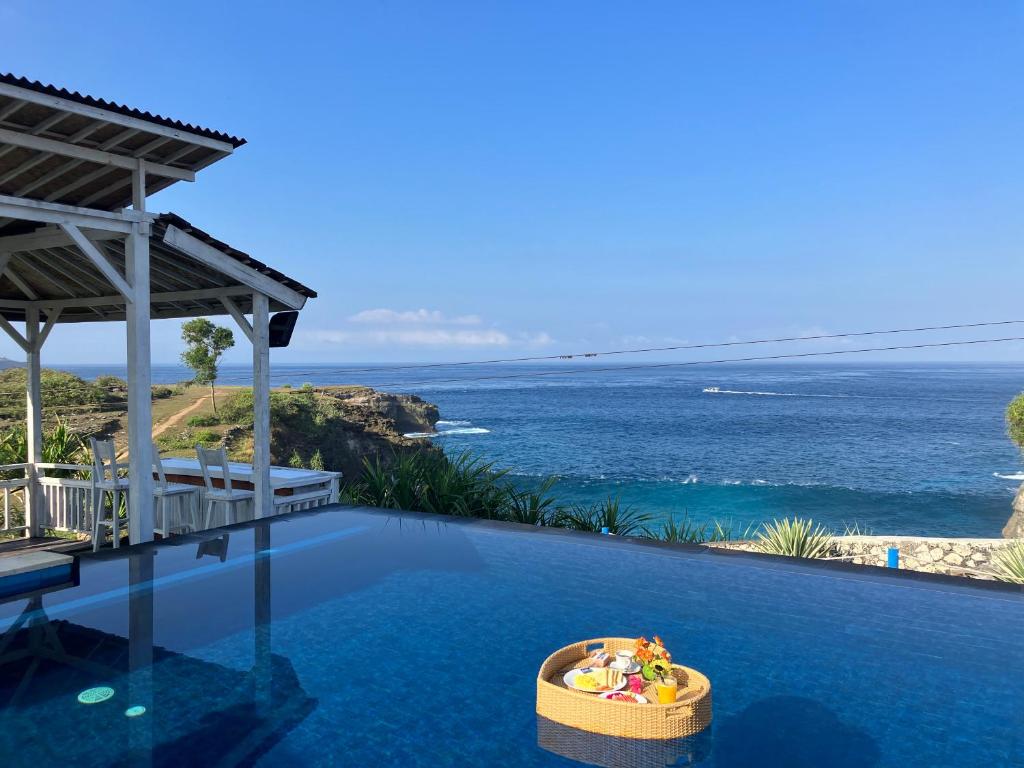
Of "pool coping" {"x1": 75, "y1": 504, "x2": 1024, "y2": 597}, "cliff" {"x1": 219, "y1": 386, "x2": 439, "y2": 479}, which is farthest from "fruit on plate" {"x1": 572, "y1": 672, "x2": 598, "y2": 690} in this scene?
"cliff" {"x1": 219, "y1": 386, "x2": 439, "y2": 479}

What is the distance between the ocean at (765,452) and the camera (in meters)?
25.8

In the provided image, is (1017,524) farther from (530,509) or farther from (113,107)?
(113,107)

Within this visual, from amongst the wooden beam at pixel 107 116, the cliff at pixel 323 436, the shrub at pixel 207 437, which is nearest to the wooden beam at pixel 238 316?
the wooden beam at pixel 107 116

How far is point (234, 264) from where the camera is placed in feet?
20.1

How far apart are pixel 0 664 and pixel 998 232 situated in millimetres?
61343

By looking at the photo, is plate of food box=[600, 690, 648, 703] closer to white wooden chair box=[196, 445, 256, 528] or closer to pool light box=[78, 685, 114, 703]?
pool light box=[78, 685, 114, 703]

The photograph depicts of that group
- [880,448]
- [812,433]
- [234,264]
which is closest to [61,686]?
[234,264]

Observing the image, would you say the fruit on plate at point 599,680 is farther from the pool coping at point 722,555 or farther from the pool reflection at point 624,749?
the pool coping at point 722,555

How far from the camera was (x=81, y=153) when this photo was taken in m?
5.08

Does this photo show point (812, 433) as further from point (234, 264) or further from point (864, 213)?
point (234, 264)

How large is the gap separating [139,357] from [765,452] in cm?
3869

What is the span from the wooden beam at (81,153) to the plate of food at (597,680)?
4.64 metres

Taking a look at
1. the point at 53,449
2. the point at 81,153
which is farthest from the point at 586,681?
the point at 53,449

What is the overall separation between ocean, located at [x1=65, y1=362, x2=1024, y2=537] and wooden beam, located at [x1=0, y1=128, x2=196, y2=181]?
6348 mm
